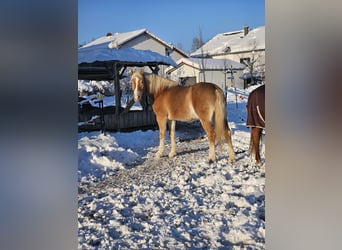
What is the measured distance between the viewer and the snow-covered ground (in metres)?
1.00

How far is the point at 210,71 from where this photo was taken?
151 cm

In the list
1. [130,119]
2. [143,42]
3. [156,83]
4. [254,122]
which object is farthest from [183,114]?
[254,122]

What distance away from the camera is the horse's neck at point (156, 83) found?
5.63 ft

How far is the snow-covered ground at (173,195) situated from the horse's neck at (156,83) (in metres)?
0.26

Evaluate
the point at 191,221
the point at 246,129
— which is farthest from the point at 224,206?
the point at 246,129

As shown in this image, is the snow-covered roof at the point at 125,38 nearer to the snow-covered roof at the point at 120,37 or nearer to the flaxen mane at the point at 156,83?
the snow-covered roof at the point at 120,37

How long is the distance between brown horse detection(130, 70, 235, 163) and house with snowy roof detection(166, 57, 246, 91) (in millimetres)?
44

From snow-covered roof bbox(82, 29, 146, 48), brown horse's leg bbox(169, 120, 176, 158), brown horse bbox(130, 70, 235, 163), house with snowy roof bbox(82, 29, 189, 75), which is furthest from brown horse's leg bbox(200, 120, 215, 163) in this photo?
snow-covered roof bbox(82, 29, 146, 48)

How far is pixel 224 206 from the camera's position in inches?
43.7

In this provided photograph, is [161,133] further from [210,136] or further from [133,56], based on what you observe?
[133,56]

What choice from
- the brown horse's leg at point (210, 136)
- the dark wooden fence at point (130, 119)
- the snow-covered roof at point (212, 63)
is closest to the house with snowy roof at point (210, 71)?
the snow-covered roof at point (212, 63)

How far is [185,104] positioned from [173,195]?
2.08 feet
